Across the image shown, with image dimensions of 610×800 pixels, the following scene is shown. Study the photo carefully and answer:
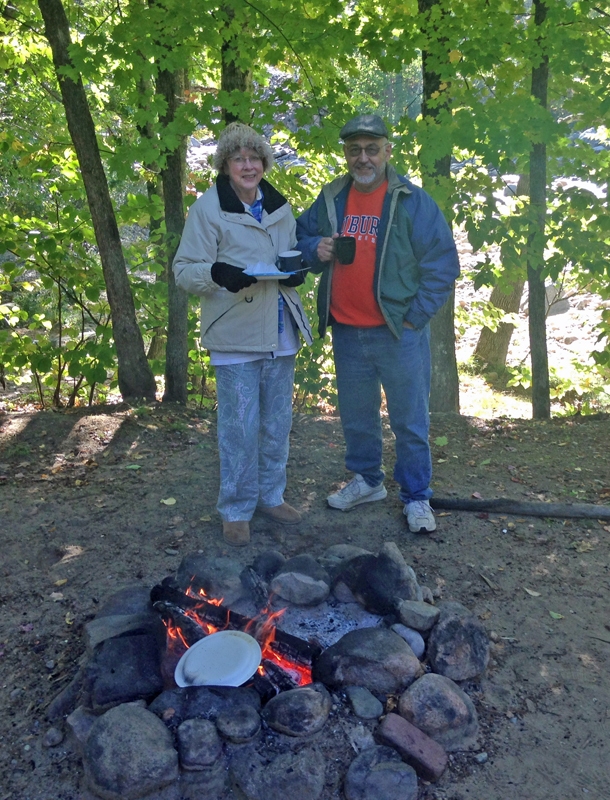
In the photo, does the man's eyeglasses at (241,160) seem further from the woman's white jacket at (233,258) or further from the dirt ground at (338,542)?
the dirt ground at (338,542)

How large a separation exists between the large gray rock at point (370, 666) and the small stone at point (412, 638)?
0.11 metres

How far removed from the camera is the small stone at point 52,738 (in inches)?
88.4

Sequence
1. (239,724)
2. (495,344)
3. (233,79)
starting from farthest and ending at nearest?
(495,344) → (233,79) → (239,724)

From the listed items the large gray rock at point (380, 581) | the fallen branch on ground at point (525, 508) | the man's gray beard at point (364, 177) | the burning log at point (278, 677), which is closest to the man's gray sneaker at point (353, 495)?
the fallen branch on ground at point (525, 508)

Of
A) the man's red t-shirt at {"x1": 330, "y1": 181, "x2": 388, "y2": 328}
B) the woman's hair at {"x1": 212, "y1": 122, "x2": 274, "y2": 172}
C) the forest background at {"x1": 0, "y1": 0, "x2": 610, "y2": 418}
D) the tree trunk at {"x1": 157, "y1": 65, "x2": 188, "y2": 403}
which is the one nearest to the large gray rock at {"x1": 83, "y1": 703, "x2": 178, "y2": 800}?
the man's red t-shirt at {"x1": 330, "y1": 181, "x2": 388, "y2": 328}

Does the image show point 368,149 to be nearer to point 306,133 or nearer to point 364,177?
point 364,177

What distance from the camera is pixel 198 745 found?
212 centimetres

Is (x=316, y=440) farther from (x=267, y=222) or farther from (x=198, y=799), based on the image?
(x=198, y=799)

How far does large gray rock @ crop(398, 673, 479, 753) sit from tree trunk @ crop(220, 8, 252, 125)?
4.10m

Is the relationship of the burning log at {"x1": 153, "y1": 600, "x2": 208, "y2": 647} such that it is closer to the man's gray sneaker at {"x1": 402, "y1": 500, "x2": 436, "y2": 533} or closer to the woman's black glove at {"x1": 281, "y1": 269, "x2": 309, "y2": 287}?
the man's gray sneaker at {"x1": 402, "y1": 500, "x2": 436, "y2": 533}

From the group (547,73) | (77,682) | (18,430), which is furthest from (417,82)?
(77,682)

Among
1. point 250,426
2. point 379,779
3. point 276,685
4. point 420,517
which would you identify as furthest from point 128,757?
point 420,517

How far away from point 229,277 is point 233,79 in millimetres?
3049

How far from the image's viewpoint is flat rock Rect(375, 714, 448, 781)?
215cm
